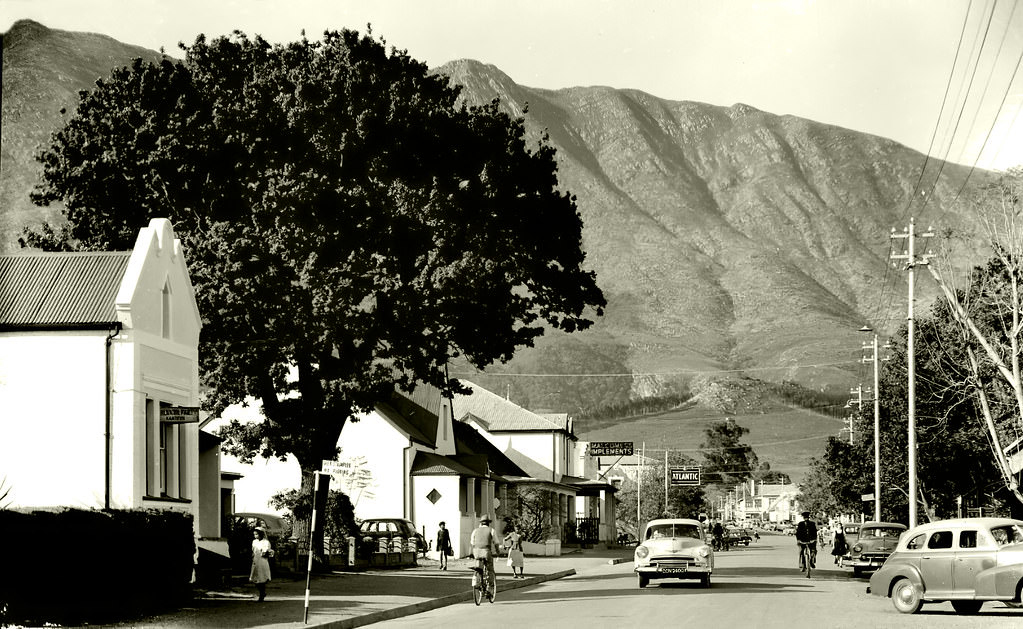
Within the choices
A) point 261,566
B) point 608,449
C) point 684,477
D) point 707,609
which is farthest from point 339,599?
point 684,477

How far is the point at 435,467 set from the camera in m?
54.3

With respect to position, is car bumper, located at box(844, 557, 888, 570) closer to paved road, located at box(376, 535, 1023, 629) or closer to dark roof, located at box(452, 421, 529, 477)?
paved road, located at box(376, 535, 1023, 629)

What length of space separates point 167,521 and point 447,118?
16091 mm

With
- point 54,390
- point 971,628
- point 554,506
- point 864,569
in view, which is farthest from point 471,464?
point 971,628

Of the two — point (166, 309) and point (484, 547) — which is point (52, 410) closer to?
point (166, 309)

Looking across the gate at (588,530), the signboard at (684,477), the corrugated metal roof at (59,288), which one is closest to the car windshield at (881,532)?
the corrugated metal roof at (59,288)

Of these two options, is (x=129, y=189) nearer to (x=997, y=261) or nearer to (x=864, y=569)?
(x=864, y=569)

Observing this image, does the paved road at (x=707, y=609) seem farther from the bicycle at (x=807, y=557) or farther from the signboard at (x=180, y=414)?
the signboard at (x=180, y=414)

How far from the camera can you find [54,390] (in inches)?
1043

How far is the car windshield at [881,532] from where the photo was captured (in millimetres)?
39281

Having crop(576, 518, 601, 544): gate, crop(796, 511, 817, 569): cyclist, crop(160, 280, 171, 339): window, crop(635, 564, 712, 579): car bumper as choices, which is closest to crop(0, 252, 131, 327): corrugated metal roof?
crop(160, 280, 171, 339): window

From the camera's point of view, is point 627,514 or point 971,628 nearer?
point 971,628

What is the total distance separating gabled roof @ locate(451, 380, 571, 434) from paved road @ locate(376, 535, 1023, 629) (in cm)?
4214

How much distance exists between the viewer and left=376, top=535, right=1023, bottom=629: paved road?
71.2 feet
